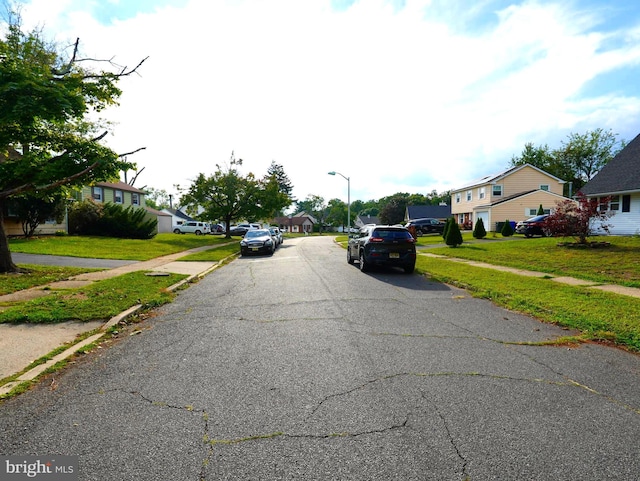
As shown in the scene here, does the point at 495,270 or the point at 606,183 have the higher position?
the point at 606,183

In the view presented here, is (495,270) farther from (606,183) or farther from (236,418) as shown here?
(606,183)

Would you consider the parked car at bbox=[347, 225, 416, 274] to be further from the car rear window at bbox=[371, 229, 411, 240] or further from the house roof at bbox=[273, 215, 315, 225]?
the house roof at bbox=[273, 215, 315, 225]

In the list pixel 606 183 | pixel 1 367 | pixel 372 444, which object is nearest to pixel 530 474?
pixel 372 444

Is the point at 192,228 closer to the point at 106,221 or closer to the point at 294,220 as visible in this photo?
the point at 106,221

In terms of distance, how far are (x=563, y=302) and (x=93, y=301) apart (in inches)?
384

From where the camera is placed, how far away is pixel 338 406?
327 centimetres

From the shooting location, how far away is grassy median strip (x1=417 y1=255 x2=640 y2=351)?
5.61 m

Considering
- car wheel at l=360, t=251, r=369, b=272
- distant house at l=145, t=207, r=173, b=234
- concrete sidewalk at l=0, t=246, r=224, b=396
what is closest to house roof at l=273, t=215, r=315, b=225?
distant house at l=145, t=207, r=173, b=234

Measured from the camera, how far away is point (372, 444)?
2.69m

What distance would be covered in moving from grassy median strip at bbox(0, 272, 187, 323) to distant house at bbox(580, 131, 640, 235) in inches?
999

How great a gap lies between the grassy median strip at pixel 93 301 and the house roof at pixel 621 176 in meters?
26.7

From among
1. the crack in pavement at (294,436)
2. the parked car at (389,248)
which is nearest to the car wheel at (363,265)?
the parked car at (389,248)

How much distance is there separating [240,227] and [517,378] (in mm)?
48288

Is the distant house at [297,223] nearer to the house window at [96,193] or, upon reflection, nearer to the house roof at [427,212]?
the house roof at [427,212]
